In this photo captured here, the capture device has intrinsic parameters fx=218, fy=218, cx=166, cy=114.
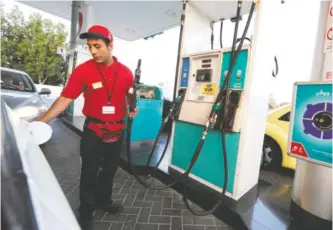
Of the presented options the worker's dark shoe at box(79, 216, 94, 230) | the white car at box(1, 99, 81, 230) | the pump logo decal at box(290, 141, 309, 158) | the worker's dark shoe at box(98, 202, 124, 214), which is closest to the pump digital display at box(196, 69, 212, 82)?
the pump logo decal at box(290, 141, 309, 158)

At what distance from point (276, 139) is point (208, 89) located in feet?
6.19

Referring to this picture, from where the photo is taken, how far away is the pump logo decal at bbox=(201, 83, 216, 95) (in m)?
2.93

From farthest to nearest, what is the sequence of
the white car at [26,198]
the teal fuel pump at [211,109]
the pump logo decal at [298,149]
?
the teal fuel pump at [211,109], the pump logo decal at [298,149], the white car at [26,198]

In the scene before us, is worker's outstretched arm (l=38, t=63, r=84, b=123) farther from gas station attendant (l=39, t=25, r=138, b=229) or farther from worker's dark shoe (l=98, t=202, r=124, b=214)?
worker's dark shoe (l=98, t=202, r=124, b=214)

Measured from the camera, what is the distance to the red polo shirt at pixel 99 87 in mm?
2008

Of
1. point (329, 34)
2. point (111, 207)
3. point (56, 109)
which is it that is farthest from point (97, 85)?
point (329, 34)

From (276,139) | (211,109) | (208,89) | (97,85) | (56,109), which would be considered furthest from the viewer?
(276,139)

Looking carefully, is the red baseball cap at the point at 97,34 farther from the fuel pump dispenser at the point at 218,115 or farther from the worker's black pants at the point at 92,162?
the worker's black pants at the point at 92,162

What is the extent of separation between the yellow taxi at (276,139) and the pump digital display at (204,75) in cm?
186

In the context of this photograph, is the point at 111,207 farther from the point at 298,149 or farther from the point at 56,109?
the point at 298,149

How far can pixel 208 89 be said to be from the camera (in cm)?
300

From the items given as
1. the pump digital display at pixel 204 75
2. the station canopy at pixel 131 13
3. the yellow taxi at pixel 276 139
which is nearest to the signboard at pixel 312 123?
the pump digital display at pixel 204 75

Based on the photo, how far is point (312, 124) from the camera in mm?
1523

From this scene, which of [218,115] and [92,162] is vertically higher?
[218,115]
